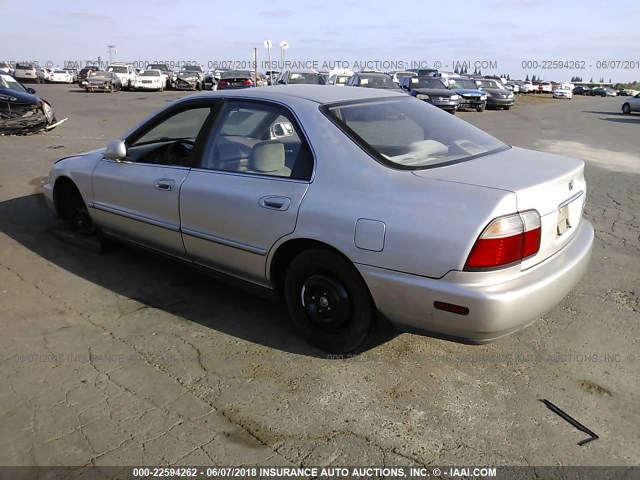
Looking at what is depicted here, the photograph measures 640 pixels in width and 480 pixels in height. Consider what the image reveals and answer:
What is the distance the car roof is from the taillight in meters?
1.45

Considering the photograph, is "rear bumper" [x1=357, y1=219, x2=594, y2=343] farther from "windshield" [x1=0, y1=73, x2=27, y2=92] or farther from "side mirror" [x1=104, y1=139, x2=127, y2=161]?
"windshield" [x1=0, y1=73, x2=27, y2=92]

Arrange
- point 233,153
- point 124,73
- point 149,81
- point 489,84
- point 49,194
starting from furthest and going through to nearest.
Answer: point 124,73, point 149,81, point 489,84, point 49,194, point 233,153

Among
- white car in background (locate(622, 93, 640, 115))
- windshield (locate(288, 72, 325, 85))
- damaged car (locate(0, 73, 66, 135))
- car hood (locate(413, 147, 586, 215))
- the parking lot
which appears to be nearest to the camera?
the parking lot

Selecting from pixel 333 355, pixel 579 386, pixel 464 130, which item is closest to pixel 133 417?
pixel 333 355

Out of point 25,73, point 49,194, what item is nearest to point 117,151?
point 49,194

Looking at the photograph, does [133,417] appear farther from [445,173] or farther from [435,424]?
[445,173]

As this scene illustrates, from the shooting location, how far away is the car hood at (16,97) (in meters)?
12.5

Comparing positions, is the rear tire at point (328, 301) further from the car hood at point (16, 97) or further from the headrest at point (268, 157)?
the car hood at point (16, 97)

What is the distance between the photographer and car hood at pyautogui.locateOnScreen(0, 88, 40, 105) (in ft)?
40.9

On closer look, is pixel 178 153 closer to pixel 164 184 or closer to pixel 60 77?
pixel 164 184

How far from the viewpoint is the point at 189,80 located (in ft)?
108

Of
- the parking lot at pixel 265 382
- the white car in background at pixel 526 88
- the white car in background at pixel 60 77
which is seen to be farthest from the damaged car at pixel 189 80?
the white car in background at pixel 526 88

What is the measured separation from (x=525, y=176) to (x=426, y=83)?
20.3 m

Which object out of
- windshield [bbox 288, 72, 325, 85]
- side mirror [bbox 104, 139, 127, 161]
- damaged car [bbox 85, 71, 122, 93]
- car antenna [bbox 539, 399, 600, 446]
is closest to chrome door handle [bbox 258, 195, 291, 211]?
side mirror [bbox 104, 139, 127, 161]
